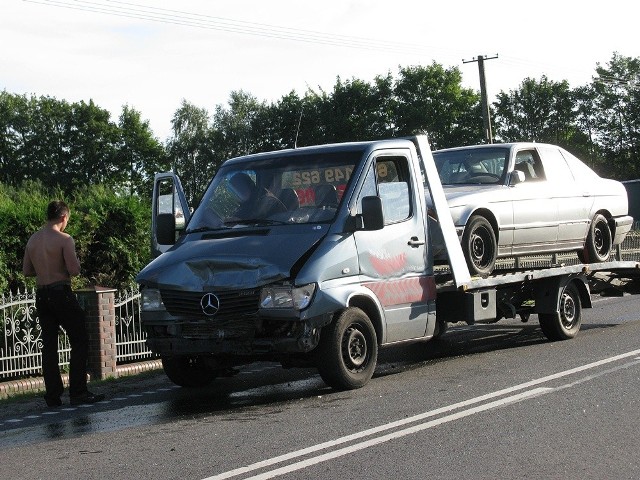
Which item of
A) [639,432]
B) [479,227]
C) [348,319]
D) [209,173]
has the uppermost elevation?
[209,173]

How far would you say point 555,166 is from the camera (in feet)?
45.3

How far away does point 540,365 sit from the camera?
1109cm

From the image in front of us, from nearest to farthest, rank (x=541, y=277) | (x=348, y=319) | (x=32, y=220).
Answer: (x=348, y=319) → (x=541, y=277) → (x=32, y=220)

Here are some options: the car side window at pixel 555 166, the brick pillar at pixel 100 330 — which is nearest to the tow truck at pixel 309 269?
the brick pillar at pixel 100 330

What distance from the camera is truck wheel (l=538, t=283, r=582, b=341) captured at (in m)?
13.4

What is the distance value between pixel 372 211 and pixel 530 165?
410 cm

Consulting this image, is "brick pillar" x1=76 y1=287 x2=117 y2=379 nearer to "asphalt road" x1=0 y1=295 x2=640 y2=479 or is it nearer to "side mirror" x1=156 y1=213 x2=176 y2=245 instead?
"asphalt road" x1=0 y1=295 x2=640 y2=479

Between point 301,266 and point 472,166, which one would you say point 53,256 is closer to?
point 301,266

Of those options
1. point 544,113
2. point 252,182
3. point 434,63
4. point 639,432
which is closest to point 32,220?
point 252,182

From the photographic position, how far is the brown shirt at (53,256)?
10.2 meters

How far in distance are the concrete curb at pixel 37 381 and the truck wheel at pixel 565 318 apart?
16.3 ft

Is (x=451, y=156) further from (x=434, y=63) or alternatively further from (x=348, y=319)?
(x=434, y=63)

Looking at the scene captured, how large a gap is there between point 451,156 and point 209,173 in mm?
81350

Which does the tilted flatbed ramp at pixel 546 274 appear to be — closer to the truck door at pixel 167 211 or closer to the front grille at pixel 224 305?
the front grille at pixel 224 305
